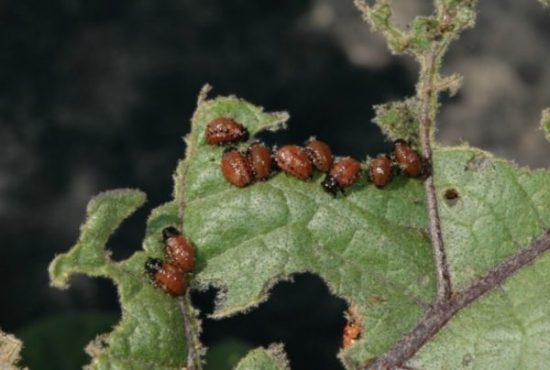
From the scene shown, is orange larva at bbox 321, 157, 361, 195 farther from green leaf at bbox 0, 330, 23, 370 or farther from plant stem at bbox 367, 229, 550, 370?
green leaf at bbox 0, 330, 23, 370

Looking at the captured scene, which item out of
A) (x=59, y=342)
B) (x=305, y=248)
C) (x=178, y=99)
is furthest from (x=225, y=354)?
(x=305, y=248)

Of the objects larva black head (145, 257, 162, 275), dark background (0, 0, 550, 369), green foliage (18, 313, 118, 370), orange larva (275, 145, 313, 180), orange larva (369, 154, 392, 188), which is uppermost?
dark background (0, 0, 550, 369)

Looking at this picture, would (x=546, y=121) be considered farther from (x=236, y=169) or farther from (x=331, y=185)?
(x=236, y=169)

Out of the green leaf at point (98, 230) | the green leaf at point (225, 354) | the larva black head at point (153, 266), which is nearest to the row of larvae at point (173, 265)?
the larva black head at point (153, 266)

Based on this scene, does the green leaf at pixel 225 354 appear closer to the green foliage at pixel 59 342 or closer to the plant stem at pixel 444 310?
the green foliage at pixel 59 342

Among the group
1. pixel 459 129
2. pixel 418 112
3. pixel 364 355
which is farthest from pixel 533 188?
pixel 459 129

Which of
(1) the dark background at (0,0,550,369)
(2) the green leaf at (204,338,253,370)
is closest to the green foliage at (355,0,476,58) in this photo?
(2) the green leaf at (204,338,253,370)

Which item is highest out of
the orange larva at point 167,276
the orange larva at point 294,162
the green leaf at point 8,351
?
the orange larva at point 294,162

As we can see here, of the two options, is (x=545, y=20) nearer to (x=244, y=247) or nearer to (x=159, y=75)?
(x=159, y=75)
